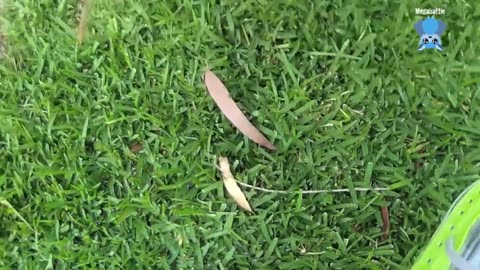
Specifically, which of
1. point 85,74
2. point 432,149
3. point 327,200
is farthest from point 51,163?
point 432,149

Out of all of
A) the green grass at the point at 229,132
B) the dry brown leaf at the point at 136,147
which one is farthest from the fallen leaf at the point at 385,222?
the dry brown leaf at the point at 136,147

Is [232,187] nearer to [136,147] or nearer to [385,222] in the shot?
[136,147]

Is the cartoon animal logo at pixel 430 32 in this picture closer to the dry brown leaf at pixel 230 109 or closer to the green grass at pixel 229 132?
the green grass at pixel 229 132

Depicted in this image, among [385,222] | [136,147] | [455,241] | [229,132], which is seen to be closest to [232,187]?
[229,132]

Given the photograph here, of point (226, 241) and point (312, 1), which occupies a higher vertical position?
point (312, 1)

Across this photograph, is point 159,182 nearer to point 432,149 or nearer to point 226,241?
point 226,241
